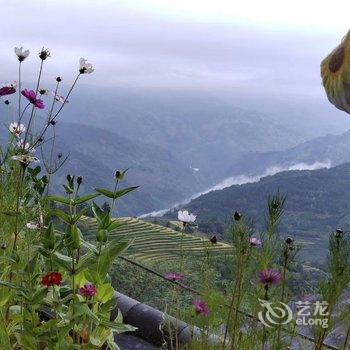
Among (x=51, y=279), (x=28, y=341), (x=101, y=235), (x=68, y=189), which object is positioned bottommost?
(x=28, y=341)

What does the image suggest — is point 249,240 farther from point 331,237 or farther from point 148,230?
point 148,230

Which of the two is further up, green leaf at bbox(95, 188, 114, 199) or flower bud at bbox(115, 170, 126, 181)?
flower bud at bbox(115, 170, 126, 181)

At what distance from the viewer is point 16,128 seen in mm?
2314

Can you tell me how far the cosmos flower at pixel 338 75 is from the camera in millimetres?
751

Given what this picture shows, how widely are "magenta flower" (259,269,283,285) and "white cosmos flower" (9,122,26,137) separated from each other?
4.33 ft

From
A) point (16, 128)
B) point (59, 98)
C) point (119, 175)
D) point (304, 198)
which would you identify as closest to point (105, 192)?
point (119, 175)

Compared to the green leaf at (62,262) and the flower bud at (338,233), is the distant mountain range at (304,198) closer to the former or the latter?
the green leaf at (62,262)

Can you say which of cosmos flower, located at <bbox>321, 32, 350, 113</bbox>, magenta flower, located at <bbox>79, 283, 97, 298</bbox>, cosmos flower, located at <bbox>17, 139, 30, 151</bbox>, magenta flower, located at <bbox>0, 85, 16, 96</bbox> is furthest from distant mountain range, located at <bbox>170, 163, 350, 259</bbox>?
cosmos flower, located at <bbox>321, 32, 350, 113</bbox>

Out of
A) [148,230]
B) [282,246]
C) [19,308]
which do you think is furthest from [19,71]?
[148,230]

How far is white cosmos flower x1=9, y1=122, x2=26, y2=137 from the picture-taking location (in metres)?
2.27

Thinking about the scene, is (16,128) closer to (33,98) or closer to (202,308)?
(33,98)

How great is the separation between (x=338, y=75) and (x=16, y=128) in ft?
5.91

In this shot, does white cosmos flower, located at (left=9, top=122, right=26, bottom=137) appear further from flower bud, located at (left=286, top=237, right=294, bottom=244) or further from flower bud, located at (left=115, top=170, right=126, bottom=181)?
flower bud, located at (left=286, top=237, right=294, bottom=244)

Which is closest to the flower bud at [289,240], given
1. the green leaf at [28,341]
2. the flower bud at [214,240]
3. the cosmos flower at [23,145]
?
the flower bud at [214,240]
